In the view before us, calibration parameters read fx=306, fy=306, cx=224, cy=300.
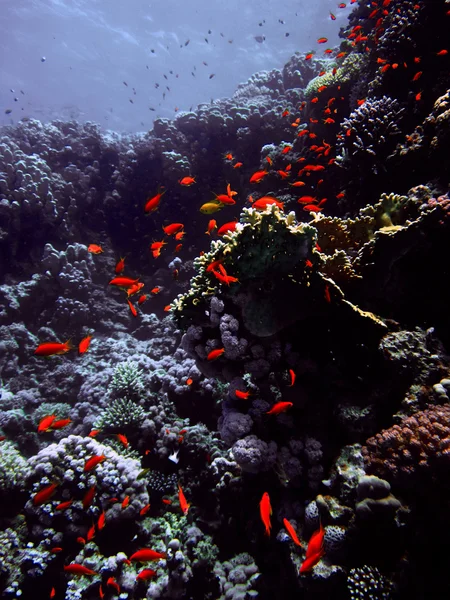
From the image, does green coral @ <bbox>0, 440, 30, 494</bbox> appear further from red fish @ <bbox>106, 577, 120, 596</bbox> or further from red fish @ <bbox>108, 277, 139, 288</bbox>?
red fish @ <bbox>108, 277, 139, 288</bbox>

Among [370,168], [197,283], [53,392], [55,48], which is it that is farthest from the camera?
[55,48]

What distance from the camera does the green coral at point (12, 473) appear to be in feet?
16.0

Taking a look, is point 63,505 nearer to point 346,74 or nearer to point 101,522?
point 101,522

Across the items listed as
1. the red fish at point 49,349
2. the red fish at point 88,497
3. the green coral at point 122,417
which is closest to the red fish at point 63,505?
the red fish at point 88,497

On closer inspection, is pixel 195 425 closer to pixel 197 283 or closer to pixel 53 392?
pixel 197 283

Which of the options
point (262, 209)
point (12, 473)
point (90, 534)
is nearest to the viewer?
point (90, 534)

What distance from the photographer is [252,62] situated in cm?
5719

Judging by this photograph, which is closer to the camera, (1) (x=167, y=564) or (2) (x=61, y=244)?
(1) (x=167, y=564)

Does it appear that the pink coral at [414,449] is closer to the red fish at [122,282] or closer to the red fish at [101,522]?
the red fish at [101,522]

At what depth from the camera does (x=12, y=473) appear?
497 cm

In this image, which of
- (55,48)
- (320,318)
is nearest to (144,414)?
(320,318)

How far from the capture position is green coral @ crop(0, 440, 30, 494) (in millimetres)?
4887

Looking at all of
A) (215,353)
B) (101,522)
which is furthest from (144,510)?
(215,353)

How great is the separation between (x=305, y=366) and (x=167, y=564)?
3300 mm
